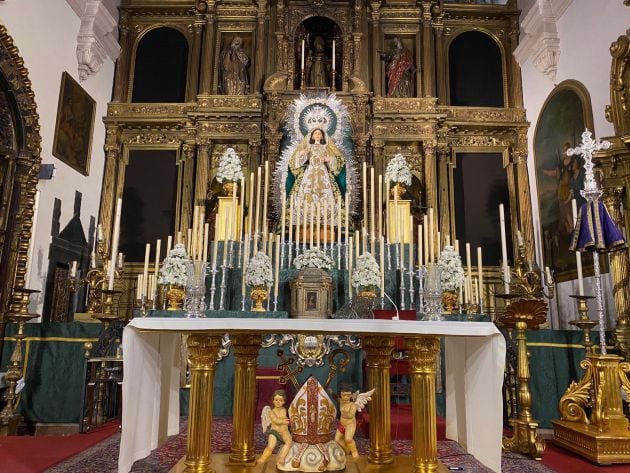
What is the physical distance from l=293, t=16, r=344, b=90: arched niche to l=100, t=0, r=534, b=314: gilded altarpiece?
3 centimetres

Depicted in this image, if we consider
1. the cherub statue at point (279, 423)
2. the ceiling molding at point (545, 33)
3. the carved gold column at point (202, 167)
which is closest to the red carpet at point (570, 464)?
the cherub statue at point (279, 423)

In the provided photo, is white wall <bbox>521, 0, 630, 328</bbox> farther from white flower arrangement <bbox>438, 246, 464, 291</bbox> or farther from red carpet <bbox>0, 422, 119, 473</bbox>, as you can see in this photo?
red carpet <bbox>0, 422, 119, 473</bbox>

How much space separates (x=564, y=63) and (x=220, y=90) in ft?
21.6

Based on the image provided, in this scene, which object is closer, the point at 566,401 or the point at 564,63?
the point at 566,401

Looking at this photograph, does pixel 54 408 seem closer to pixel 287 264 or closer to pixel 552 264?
pixel 287 264

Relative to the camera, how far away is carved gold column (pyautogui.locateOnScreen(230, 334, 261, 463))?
324 centimetres

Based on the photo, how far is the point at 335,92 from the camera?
9656mm

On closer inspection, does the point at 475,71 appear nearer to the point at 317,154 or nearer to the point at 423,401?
the point at 317,154

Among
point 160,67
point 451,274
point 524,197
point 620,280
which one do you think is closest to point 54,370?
point 451,274

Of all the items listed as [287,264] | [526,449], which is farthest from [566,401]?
[287,264]

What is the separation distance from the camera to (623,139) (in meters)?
5.69

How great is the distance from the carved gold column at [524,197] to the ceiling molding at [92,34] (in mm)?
8476

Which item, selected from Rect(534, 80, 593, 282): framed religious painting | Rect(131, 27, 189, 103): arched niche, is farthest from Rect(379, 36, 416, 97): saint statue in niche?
Rect(131, 27, 189, 103): arched niche

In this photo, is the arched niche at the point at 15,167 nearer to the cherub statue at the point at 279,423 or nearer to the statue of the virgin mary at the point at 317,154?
the statue of the virgin mary at the point at 317,154
